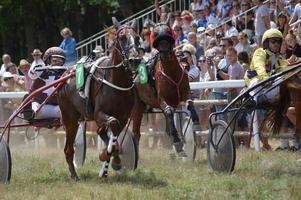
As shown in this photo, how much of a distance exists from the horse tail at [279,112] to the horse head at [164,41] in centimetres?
203

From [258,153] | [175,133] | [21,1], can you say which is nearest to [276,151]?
[258,153]

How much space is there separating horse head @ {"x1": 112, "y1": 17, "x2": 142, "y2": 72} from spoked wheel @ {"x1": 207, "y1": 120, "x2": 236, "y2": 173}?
1391mm

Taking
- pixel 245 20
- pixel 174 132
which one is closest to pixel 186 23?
pixel 245 20

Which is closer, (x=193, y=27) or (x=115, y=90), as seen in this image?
(x=115, y=90)

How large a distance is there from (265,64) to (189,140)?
2.71 meters

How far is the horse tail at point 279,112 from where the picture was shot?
32.4ft

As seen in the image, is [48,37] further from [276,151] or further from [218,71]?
[276,151]

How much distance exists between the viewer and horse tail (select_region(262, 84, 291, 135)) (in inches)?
389

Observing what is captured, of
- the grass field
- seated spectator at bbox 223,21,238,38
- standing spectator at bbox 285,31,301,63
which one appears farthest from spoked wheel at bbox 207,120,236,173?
seated spectator at bbox 223,21,238,38

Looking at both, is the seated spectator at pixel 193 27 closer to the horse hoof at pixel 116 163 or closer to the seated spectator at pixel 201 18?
the seated spectator at pixel 201 18

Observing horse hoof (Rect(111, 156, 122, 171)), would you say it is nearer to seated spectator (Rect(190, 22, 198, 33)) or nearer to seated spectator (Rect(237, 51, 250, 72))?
seated spectator (Rect(237, 51, 250, 72))

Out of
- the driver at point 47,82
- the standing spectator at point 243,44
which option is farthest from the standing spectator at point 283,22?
the driver at point 47,82

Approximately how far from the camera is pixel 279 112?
33.1 ft

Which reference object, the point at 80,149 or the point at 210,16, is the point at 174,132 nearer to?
the point at 80,149
